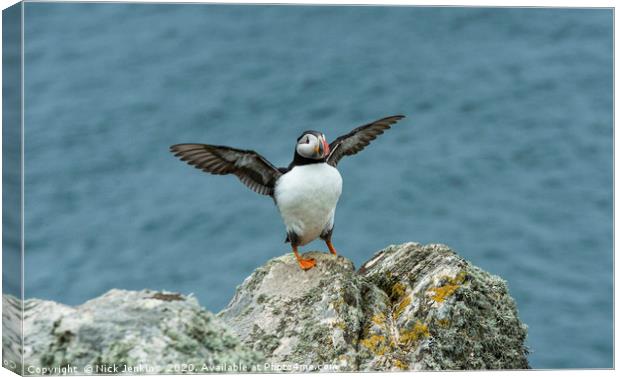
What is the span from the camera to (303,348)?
32.5 ft

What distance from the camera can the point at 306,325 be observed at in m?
10.0

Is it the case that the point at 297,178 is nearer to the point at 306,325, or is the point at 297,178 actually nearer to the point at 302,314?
the point at 302,314

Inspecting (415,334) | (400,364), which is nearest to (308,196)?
(415,334)

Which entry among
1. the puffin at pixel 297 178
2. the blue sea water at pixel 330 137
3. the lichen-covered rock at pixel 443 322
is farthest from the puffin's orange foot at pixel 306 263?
the blue sea water at pixel 330 137

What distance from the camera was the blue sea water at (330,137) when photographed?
1429 centimetres

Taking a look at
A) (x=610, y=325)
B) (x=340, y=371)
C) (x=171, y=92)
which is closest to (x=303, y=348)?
(x=340, y=371)

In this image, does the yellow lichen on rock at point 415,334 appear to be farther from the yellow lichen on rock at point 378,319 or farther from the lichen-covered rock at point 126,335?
the lichen-covered rock at point 126,335

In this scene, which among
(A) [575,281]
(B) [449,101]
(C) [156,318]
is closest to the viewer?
(C) [156,318]

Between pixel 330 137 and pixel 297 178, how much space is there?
9680mm

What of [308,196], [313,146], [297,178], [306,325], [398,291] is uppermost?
[313,146]

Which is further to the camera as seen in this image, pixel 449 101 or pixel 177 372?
pixel 449 101

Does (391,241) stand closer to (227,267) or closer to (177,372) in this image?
(227,267)

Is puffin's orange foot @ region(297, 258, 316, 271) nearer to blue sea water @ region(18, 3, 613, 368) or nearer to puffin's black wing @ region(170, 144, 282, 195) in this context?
puffin's black wing @ region(170, 144, 282, 195)

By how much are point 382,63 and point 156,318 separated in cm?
984
